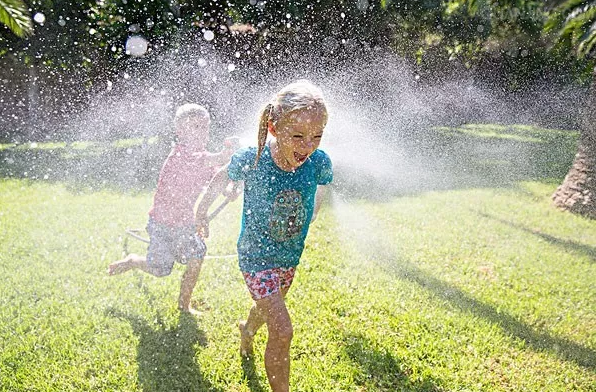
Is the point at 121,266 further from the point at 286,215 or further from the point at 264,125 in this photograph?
the point at 264,125

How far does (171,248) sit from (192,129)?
903 millimetres

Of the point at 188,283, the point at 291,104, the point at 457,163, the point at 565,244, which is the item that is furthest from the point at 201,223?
the point at 457,163

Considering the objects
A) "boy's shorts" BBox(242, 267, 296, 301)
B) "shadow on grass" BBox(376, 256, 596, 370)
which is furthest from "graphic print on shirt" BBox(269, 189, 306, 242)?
"shadow on grass" BBox(376, 256, 596, 370)

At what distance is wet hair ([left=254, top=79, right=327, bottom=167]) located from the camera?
7.73 ft

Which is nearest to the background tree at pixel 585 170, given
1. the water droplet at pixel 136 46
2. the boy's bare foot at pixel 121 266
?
the boy's bare foot at pixel 121 266

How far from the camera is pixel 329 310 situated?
3869 mm

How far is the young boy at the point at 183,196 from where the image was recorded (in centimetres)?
349

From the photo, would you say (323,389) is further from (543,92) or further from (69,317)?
(543,92)

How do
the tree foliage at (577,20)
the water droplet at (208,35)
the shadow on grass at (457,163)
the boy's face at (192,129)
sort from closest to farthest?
the boy's face at (192,129) < the tree foliage at (577,20) < the shadow on grass at (457,163) < the water droplet at (208,35)

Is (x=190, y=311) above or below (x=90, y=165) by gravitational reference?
above

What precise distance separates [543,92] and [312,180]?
2627 centimetres

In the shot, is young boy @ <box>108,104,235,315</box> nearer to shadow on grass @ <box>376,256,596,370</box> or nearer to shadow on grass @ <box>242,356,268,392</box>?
shadow on grass @ <box>242,356,268,392</box>

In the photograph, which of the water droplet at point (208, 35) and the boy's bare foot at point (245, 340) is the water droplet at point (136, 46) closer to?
the water droplet at point (208, 35)

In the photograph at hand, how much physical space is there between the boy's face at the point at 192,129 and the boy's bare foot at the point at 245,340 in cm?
136
